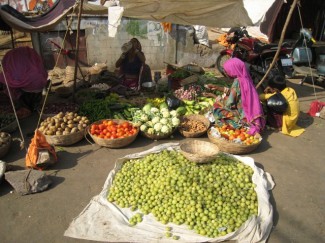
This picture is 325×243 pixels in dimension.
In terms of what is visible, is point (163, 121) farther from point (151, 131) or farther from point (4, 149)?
point (4, 149)

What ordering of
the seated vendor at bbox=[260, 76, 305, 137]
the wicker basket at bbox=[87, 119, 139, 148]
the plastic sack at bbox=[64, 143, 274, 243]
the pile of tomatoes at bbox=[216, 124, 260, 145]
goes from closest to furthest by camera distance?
the plastic sack at bbox=[64, 143, 274, 243]
the wicker basket at bbox=[87, 119, 139, 148]
the pile of tomatoes at bbox=[216, 124, 260, 145]
the seated vendor at bbox=[260, 76, 305, 137]

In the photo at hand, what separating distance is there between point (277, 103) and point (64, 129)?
3.81 meters

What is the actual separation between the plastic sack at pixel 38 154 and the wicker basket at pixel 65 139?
0.44 metres

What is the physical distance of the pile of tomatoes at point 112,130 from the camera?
4.54m

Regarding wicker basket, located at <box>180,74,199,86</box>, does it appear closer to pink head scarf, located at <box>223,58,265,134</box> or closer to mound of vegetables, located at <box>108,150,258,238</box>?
pink head scarf, located at <box>223,58,265,134</box>

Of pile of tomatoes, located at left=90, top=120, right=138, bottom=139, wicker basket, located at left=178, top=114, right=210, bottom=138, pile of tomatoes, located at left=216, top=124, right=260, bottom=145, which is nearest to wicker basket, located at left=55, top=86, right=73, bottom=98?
pile of tomatoes, located at left=90, top=120, right=138, bottom=139

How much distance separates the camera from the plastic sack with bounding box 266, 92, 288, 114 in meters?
4.94

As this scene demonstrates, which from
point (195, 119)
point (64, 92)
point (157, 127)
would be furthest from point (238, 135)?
point (64, 92)

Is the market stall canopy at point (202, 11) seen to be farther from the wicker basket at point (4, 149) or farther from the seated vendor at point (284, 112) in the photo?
the wicker basket at point (4, 149)

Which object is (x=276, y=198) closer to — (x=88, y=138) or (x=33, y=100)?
(x=88, y=138)

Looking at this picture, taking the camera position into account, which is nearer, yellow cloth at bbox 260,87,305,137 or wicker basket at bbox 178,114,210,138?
wicker basket at bbox 178,114,210,138

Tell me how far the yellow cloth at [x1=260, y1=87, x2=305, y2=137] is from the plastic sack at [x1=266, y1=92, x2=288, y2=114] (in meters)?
0.11

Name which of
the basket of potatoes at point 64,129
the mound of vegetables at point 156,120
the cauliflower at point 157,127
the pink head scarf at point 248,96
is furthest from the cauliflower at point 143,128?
the pink head scarf at point 248,96

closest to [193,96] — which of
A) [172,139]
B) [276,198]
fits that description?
[172,139]
